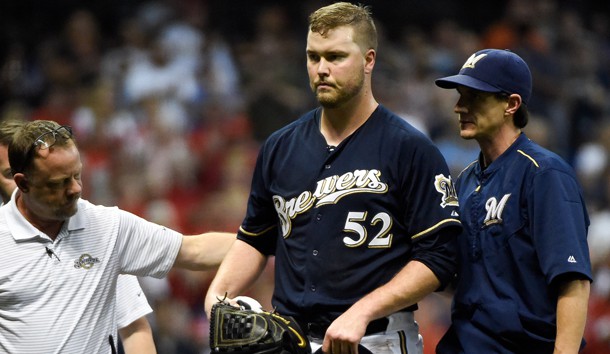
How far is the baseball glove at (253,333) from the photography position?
141 inches

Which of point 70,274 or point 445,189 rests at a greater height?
point 445,189

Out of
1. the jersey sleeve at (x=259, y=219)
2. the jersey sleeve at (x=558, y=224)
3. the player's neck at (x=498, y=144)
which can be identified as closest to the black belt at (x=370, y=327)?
the jersey sleeve at (x=259, y=219)

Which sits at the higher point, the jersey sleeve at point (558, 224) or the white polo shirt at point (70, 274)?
the jersey sleeve at point (558, 224)

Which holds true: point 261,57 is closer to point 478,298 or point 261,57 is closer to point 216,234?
point 216,234

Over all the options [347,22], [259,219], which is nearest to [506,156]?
[347,22]

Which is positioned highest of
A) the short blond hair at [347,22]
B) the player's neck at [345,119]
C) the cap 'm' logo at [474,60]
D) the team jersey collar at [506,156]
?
the short blond hair at [347,22]

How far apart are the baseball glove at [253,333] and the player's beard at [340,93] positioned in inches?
30.6

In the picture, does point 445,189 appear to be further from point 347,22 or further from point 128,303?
point 128,303

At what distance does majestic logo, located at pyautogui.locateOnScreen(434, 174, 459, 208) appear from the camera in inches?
146

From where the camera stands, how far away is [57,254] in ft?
12.9

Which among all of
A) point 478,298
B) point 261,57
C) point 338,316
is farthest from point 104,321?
point 261,57

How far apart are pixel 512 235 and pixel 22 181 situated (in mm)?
1777

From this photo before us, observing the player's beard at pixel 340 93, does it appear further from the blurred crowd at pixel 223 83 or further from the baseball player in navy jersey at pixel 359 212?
the blurred crowd at pixel 223 83

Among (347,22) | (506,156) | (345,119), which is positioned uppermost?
(347,22)
